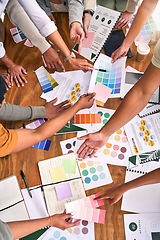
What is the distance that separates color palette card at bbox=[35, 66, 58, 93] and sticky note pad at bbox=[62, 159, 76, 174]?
1.47 ft

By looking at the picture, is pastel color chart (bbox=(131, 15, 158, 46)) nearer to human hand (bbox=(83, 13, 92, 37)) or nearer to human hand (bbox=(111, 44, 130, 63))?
human hand (bbox=(111, 44, 130, 63))

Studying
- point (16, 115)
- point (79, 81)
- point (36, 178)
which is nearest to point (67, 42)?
point (79, 81)

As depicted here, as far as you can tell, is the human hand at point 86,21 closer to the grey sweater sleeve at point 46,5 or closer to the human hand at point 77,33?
the human hand at point 77,33

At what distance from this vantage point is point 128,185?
971 millimetres

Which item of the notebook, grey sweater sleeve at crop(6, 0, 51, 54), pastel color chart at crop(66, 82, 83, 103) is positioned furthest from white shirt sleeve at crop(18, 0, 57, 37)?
the notebook

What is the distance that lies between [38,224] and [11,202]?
0.18 metres

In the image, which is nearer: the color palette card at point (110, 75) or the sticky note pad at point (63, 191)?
the sticky note pad at point (63, 191)

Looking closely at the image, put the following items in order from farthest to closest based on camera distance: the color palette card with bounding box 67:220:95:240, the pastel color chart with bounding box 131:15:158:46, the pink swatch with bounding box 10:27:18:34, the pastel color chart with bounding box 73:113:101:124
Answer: the pink swatch with bounding box 10:27:18:34 < the pastel color chart with bounding box 131:15:158:46 < the pastel color chart with bounding box 73:113:101:124 < the color palette card with bounding box 67:220:95:240

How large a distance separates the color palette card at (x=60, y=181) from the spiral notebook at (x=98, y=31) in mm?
665

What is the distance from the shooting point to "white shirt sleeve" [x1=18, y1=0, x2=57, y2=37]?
1.31m

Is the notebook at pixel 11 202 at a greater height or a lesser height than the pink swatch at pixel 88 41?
lesser

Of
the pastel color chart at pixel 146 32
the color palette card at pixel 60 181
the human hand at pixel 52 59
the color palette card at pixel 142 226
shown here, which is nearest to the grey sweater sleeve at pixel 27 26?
the human hand at pixel 52 59

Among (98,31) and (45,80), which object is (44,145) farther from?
(98,31)

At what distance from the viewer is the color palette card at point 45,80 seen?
4.26 ft
